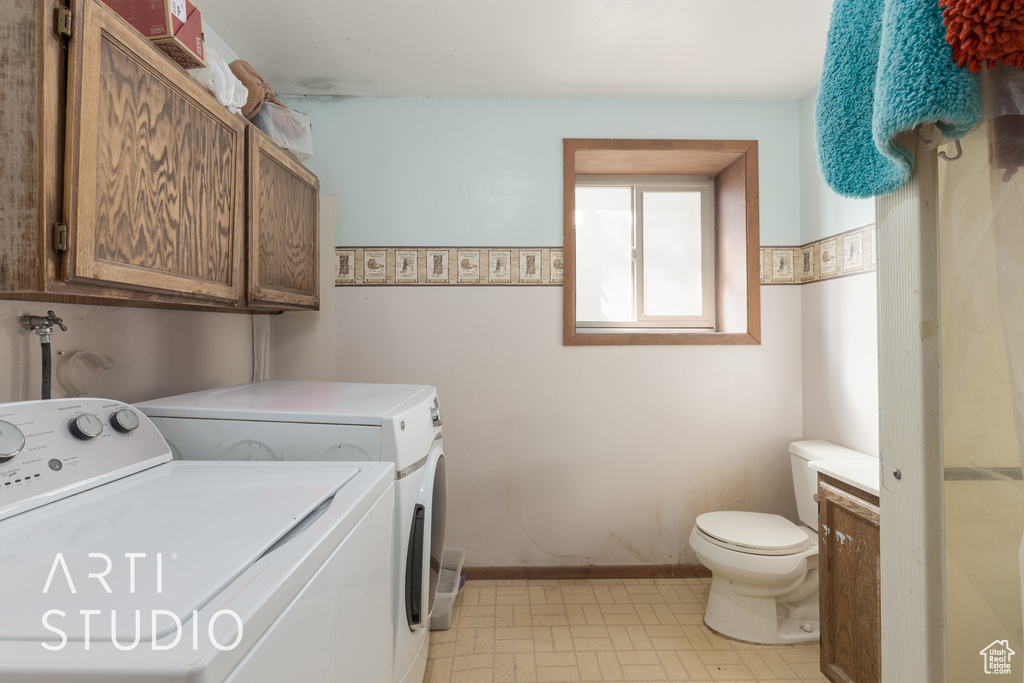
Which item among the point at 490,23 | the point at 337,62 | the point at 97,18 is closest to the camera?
the point at 97,18

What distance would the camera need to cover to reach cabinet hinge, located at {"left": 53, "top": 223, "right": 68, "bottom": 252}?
97 cm

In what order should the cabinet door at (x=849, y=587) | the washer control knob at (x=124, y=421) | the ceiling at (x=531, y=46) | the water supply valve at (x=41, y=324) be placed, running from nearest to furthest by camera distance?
the washer control knob at (x=124, y=421)
the water supply valve at (x=41, y=324)
the cabinet door at (x=849, y=587)
the ceiling at (x=531, y=46)

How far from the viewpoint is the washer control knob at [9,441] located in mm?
869

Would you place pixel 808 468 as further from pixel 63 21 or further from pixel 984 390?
pixel 63 21

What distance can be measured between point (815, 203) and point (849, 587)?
5.38 feet

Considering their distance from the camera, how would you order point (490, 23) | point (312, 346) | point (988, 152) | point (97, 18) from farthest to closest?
1. point (312, 346)
2. point (490, 23)
3. point (97, 18)
4. point (988, 152)

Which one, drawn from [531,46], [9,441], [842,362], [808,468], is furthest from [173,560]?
[842,362]

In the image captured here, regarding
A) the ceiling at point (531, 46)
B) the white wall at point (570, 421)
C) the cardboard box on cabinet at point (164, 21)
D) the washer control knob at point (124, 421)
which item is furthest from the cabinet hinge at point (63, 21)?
the white wall at point (570, 421)

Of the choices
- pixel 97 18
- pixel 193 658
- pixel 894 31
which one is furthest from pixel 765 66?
pixel 193 658

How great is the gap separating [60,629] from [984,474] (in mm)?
967

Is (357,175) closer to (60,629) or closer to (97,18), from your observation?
(97,18)

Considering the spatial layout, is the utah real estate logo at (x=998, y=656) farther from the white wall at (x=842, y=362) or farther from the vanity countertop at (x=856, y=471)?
the white wall at (x=842, y=362)

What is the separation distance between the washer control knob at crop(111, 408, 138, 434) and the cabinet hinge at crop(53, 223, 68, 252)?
37 centimetres

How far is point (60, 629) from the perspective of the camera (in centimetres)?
48
